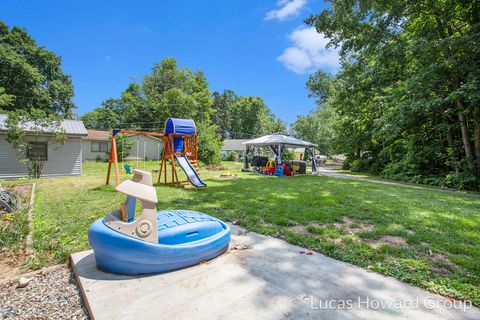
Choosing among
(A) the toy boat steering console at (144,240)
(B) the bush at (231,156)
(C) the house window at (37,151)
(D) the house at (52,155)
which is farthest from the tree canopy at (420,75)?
(B) the bush at (231,156)

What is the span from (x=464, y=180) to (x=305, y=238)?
10.3 meters

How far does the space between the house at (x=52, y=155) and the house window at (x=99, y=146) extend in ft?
39.1

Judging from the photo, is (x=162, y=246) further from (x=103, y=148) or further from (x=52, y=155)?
(x=103, y=148)

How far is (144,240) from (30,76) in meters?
28.3

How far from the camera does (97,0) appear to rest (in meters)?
11.3

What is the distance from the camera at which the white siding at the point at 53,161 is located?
35.7 feet

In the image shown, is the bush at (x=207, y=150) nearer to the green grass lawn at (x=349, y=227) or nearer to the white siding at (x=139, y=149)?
the white siding at (x=139, y=149)

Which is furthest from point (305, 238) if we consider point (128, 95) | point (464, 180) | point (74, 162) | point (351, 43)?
point (128, 95)

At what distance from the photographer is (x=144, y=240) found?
2.32 metres

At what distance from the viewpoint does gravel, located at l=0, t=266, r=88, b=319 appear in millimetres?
1927

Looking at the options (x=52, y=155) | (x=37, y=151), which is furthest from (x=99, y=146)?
(x=37, y=151)

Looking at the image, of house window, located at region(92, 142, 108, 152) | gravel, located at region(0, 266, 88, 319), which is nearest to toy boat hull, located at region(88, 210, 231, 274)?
gravel, located at region(0, 266, 88, 319)

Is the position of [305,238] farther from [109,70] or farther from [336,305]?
[109,70]

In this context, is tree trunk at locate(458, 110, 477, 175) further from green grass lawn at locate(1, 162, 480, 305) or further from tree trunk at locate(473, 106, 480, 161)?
green grass lawn at locate(1, 162, 480, 305)
